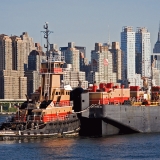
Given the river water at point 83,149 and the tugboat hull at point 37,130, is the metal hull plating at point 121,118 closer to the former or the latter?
the river water at point 83,149

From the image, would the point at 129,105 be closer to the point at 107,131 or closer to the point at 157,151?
the point at 107,131

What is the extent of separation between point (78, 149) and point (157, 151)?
653cm

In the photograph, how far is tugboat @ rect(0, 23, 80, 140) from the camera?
7000cm

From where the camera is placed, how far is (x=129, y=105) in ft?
262

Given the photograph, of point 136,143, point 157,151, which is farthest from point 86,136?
point 157,151

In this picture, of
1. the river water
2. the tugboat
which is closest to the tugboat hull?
the tugboat

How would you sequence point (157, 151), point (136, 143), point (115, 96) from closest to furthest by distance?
1. point (157, 151)
2. point (136, 143)
3. point (115, 96)

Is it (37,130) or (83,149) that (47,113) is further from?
(83,149)

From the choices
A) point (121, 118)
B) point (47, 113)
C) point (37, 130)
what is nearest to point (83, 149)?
point (37, 130)

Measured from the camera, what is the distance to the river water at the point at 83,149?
61.4m

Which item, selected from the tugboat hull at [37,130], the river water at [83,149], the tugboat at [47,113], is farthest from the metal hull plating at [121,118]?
the tugboat hull at [37,130]

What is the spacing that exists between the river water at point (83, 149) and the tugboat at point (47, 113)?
0.88 m

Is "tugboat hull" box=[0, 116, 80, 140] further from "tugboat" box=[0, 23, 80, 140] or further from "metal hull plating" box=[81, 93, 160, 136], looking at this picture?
"metal hull plating" box=[81, 93, 160, 136]

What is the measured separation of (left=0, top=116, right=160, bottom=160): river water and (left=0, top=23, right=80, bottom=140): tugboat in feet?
2.90
